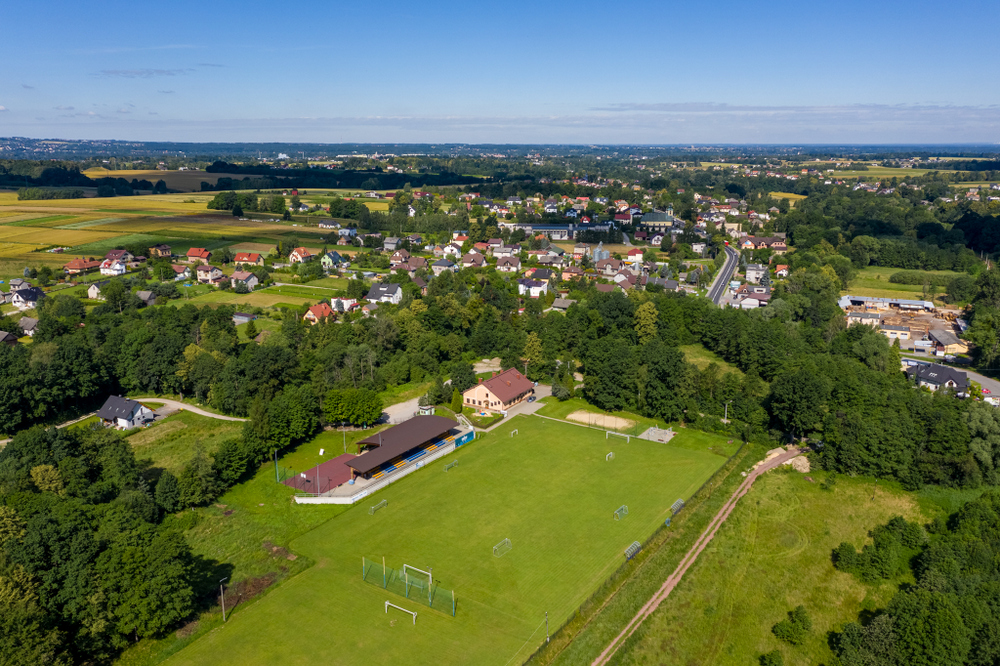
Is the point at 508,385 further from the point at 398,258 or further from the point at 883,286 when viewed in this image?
the point at 883,286

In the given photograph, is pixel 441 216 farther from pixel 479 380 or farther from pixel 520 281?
pixel 479 380

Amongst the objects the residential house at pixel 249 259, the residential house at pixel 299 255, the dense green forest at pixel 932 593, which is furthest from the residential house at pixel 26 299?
the dense green forest at pixel 932 593

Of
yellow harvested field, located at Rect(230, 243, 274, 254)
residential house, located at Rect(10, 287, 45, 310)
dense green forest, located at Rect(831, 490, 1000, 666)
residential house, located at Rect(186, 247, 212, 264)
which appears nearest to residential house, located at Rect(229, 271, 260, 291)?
residential house, located at Rect(186, 247, 212, 264)

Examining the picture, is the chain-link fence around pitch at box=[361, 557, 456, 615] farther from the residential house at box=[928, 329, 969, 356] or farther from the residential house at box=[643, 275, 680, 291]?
the residential house at box=[928, 329, 969, 356]

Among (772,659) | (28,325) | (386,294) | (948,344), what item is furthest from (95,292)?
(948,344)

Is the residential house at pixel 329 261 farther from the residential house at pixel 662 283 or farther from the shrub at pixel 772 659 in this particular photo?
the shrub at pixel 772 659

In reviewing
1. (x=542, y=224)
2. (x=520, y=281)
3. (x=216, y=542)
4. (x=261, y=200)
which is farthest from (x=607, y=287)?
(x=261, y=200)
